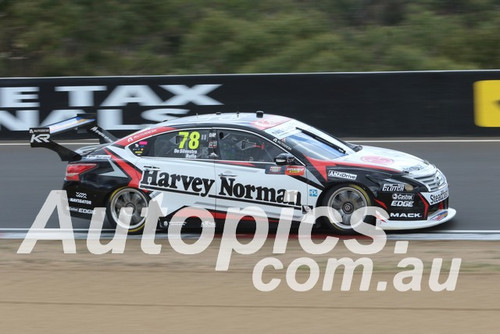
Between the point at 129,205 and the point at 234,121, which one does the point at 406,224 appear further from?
the point at 129,205

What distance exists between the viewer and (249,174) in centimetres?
975

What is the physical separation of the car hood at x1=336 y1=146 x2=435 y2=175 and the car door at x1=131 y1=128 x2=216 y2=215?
1581 millimetres

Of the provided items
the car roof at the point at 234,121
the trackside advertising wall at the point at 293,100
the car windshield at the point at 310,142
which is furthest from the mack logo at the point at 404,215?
the trackside advertising wall at the point at 293,100

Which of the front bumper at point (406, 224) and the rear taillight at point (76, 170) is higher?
the rear taillight at point (76, 170)

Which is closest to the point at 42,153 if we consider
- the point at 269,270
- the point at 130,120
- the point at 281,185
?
the point at 130,120

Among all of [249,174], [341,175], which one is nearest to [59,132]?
[249,174]

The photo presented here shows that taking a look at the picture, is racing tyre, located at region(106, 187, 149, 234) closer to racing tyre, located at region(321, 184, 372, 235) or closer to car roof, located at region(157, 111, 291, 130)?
car roof, located at region(157, 111, 291, 130)

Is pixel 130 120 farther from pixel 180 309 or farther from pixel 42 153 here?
pixel 180 309

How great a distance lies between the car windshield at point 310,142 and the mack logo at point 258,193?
53cm

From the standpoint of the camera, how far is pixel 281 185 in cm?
966

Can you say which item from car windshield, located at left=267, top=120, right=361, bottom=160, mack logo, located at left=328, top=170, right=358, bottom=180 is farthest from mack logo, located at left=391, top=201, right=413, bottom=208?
car windshield, located at left=267, top=120, right=361, bottom=160

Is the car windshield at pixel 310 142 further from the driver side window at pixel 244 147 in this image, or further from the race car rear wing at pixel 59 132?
the race car rear wing at pixel 59 132

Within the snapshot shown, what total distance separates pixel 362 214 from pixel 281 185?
98cm

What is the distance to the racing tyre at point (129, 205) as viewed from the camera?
1016 centimetres
